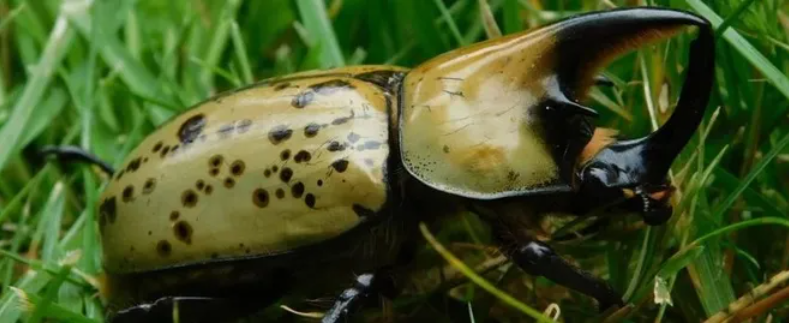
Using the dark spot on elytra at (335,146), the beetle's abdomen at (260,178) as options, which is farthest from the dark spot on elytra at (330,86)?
the dark spot on elytra at (335,146)

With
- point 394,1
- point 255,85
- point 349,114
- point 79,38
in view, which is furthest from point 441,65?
point 79,38

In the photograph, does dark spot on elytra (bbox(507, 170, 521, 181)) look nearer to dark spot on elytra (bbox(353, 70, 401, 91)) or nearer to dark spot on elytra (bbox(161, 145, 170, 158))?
dark spot on elytra (bbox(353, 70, 401, 91))

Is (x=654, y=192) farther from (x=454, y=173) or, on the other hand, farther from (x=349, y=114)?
(x=349, y=114)

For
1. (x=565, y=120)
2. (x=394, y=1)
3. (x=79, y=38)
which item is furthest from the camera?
(x=79, y=38)

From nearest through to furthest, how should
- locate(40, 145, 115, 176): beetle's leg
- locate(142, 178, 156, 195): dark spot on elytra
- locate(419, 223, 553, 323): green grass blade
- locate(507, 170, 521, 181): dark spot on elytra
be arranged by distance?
locate(419, 223, 553, 323): green grass blade < locate(507, 170, 521, 181): dark spot on elytra < locate(142, 178, 156, 195): dark spot on elytra < locate(40, 145, 115, 176): beetle's leg

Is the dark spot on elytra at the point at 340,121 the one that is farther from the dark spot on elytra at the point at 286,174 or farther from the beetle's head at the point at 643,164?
the beetle's head at the point at 643,164

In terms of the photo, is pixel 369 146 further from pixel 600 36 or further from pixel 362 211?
pixel 600 36

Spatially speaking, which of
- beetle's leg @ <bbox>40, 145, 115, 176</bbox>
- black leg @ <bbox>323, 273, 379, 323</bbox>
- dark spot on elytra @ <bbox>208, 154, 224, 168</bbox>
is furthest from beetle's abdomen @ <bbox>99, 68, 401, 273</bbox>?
beetle's leg @ <bbox>40, 145, 115, 176</bbox>

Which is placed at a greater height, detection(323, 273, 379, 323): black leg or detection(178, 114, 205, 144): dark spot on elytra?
detection(178, 114, 205, 144): dark spot on elytra

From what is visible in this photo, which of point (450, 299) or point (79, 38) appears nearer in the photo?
point (450, 299)
